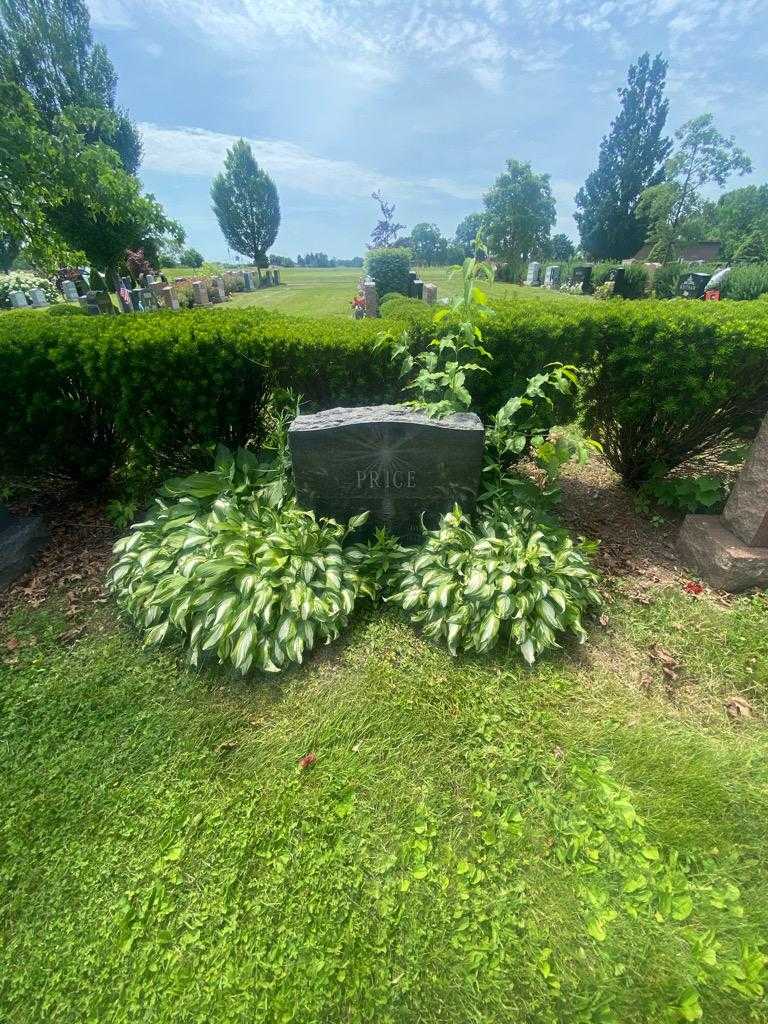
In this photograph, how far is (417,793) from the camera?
2184 millimetres

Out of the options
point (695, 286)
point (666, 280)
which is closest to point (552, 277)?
point (666, 280)

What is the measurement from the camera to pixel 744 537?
324cm

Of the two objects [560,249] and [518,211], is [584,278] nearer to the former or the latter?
[518,211]

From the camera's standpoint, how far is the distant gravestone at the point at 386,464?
3.13 m

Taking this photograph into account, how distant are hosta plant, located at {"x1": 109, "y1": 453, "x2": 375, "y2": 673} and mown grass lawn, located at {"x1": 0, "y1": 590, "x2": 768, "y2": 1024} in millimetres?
201

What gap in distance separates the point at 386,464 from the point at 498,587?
1.13 meters

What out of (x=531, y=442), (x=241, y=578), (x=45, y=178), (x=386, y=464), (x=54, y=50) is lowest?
(x=241, y=578)

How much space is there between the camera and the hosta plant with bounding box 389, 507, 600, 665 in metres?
2.78

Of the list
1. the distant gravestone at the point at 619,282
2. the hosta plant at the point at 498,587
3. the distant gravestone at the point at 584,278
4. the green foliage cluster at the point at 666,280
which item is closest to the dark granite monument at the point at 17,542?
the hosta plant at the point at 498,587

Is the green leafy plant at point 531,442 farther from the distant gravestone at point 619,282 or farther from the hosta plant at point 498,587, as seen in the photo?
the distant gravestone at point 619,282

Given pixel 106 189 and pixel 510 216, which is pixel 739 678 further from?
pixel 510 216

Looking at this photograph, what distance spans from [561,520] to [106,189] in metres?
8.04

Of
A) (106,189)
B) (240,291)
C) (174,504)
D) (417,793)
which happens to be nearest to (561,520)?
(417,793)

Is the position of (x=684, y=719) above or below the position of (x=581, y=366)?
below
